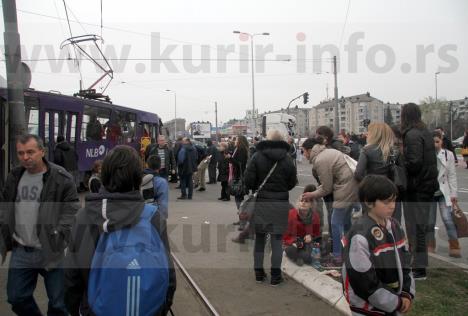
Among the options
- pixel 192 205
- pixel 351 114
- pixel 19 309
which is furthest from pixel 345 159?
pixel 351 114

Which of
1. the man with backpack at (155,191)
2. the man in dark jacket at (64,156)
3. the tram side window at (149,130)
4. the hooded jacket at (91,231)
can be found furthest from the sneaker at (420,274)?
the tram side window at (149,130)

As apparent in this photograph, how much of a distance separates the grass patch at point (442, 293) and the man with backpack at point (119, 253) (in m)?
2.78

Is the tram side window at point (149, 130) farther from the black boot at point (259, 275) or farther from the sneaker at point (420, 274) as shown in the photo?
the sneaker at point (420, 274)

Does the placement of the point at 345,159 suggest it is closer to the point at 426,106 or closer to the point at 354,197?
the point at 354,197

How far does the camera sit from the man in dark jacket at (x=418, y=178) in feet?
17.4

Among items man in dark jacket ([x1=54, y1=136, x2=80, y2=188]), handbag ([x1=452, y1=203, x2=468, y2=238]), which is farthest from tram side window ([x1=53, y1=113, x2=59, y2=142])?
handbag ([x1=452, y1=203, x2=468, y2=238])

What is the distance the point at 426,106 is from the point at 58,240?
327ft

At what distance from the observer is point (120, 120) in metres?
17.6

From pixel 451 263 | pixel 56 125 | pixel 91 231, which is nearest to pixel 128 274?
pixel 91 231

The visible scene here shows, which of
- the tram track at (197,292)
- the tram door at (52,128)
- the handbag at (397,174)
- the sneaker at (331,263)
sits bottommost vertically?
the tram track at (197,292)

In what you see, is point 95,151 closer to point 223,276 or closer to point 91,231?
point 223,276

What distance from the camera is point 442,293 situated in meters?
4.70

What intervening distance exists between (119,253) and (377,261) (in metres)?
1.54

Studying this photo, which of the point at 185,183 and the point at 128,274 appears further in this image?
the point at 185,183
